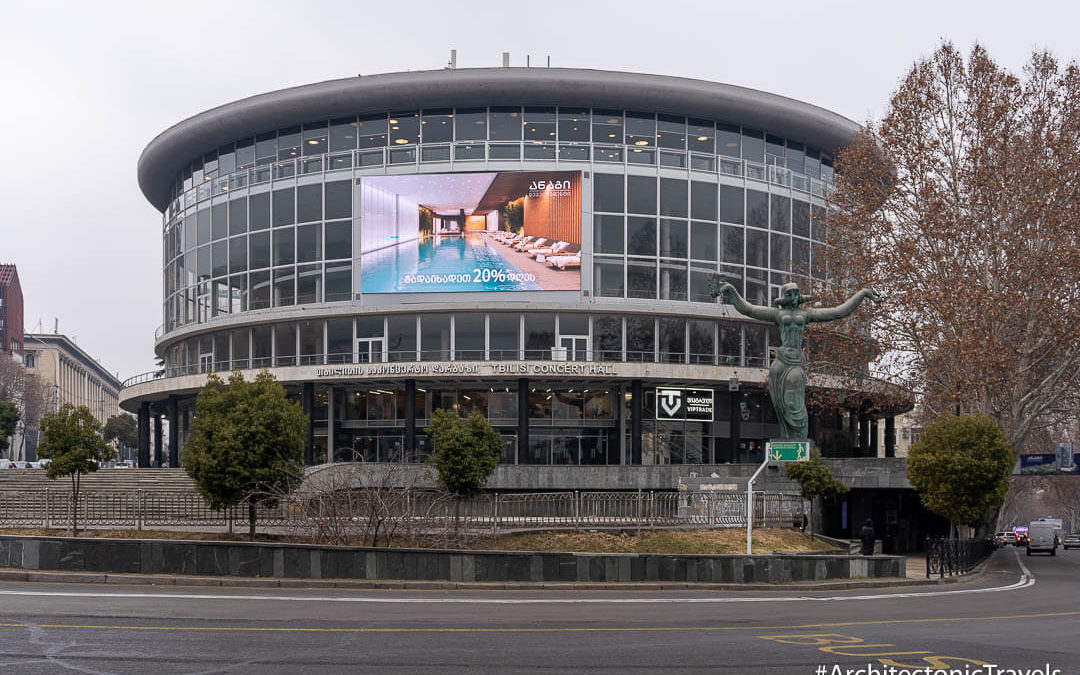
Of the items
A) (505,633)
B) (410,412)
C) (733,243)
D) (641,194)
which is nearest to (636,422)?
(733,243)

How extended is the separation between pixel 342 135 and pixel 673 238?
18.7 metres

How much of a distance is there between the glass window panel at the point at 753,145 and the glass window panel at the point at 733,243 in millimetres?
4550

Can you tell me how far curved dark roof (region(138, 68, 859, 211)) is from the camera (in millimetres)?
56250

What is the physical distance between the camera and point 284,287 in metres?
58.8

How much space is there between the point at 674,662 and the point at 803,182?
52.5m

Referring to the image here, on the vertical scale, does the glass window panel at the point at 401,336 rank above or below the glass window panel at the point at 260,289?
below

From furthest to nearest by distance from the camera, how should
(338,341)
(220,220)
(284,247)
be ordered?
(220,220), (284,247), (338,341)

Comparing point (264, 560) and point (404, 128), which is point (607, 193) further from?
point (264, 560)

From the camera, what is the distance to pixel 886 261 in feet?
141

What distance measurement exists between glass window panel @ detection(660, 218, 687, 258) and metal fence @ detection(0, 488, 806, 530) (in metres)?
24.3

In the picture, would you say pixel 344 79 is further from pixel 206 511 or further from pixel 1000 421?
pixel 1000 421

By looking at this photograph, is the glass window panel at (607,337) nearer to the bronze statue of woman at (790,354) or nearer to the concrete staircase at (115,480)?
the bronze statue of woman at (790,354)

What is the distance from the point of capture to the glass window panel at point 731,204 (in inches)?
2291

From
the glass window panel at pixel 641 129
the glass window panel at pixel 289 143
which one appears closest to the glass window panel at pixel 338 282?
the glass window panel at pixel 289 143
